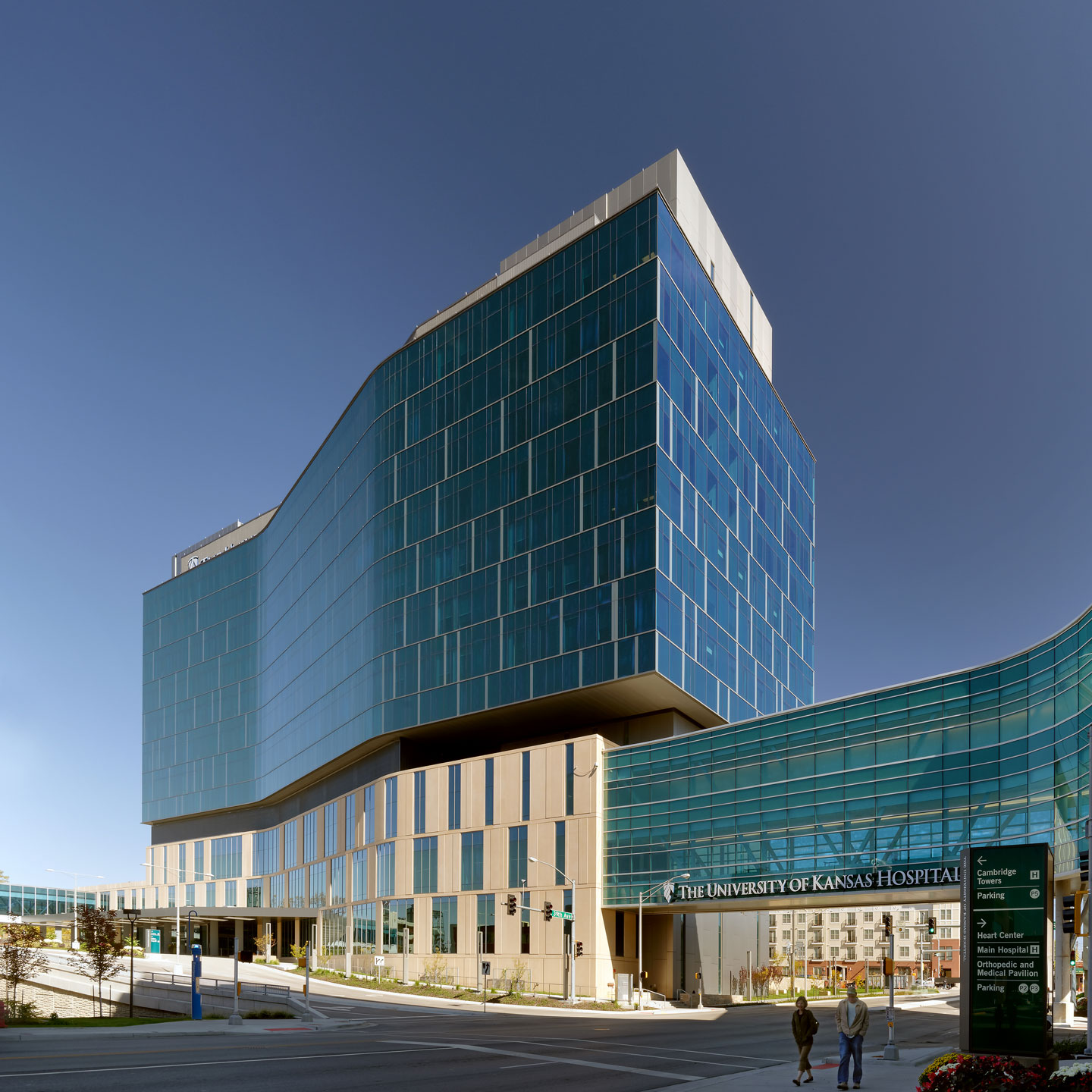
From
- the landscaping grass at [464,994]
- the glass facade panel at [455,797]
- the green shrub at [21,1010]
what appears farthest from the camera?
the glass facade panel at [455,797]

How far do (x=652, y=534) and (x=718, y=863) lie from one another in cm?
1938

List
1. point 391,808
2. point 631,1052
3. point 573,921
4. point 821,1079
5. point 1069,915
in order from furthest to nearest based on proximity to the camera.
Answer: point 391,808 < point 573,921 < point 631,1052 < point 821,1079 < point 1069,915

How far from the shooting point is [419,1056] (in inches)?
1163

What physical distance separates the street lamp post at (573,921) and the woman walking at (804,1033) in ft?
131

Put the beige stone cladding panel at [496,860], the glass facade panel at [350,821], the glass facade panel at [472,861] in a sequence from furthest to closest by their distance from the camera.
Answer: the glass facade panel at [350,821] < the glass facade panel at [472,861] < the beige stone cladding panel at [496,860]

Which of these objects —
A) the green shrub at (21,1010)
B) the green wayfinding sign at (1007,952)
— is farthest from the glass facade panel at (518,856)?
the green wayfinding sign at (1007,952)

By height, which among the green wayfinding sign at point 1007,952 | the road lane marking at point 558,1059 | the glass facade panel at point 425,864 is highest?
the green wayfinding sign at point 1007,952

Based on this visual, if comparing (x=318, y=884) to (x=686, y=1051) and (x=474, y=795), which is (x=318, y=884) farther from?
(x=686, y=1051)

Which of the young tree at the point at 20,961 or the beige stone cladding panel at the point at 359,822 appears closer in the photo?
the young tree at the point at 20,961

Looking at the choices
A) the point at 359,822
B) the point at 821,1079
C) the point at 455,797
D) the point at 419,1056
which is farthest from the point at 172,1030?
the point at 359,822

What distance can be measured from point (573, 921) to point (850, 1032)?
1825 inches

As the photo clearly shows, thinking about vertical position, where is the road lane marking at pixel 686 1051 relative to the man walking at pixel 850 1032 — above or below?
below

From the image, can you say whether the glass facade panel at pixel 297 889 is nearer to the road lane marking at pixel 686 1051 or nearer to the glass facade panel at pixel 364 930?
the glass facade panel at pixel 364 930

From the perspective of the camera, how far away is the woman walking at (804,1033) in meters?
24.3
